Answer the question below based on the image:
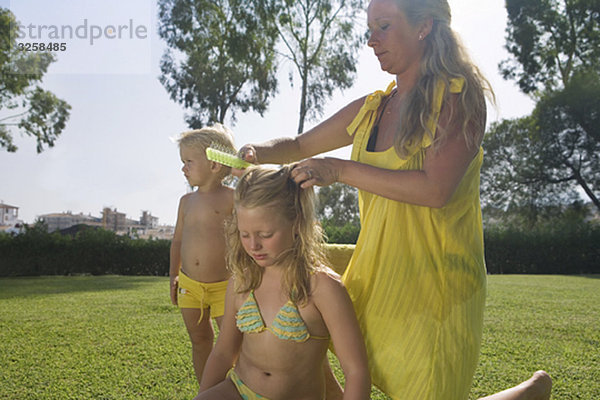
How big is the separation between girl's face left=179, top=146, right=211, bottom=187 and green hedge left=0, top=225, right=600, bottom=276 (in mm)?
14668

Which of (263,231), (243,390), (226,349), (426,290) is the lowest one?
(243,390)

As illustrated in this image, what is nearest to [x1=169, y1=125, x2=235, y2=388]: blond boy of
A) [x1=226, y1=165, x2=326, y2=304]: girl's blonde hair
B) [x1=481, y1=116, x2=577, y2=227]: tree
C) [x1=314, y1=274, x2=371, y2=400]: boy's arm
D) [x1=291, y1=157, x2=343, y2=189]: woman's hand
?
[x1=226, y1=165, x2=326, y2=304]: girl's blonde hair

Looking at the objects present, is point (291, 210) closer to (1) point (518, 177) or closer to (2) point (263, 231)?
(2) point (263, 231)

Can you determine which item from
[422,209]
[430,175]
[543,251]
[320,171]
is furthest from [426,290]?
[543,251]

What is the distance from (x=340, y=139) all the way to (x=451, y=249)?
0.83 meters

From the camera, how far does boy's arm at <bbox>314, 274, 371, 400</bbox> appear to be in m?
1.99

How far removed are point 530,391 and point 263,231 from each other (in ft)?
5.21

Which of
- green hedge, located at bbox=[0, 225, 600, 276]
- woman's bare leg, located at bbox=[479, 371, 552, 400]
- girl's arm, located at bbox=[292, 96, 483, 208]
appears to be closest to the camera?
girl's arm, located at bbox=[292, 96, 483, 208]

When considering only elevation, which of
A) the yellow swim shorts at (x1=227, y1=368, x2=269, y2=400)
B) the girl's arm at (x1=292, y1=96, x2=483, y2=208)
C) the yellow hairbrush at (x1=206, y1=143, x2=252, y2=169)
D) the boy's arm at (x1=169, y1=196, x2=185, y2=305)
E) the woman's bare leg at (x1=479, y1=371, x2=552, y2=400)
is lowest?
the woman's bare leg at (x1=479, y1=371, x2=552, y2=400)

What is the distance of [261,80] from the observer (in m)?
23.4

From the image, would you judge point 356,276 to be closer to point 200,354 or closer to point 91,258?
point 200,354

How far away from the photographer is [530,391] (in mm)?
2605

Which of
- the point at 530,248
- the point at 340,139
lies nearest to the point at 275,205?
the point at 340,139

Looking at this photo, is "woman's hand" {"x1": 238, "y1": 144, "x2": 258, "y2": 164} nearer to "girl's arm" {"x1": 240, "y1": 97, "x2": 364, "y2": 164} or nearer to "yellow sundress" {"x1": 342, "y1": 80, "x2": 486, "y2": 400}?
"girl's arm" {"x1": 240, "y1": 97, "x2": 364, "y2": 164}
